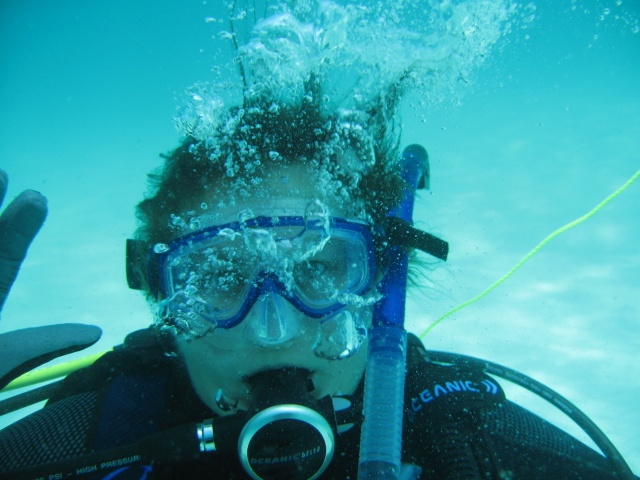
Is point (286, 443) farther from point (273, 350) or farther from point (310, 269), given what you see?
point (310, 269)

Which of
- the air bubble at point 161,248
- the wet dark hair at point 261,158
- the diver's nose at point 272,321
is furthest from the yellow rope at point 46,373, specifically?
the diver's nose at point 272,321

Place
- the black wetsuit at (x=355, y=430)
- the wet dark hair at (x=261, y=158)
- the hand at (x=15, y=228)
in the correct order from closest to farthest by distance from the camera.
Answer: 1. the black wetsuit at (x=355, y=430)
2. the hand at (x=15, y=228)
3. the wet dark hair at (x=261, y=158)

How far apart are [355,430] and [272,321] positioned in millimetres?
837

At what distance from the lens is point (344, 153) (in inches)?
102

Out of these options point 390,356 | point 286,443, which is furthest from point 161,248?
point 390,356

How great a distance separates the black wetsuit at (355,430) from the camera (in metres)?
1.64

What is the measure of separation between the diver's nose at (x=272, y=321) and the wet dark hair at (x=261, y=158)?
2.19ft

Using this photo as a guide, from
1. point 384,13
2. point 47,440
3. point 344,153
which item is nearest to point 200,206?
point 344,153

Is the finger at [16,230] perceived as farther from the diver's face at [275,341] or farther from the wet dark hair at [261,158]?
the diver's face at [275,341]

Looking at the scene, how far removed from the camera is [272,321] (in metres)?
1.96

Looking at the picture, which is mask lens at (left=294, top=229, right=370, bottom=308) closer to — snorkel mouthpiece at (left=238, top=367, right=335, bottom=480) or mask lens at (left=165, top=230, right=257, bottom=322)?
mask lens at (left=165, top=230, right=257, bottom=322)

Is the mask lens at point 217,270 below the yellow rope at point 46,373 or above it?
above

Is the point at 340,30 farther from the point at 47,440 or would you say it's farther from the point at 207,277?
the point at 47,440

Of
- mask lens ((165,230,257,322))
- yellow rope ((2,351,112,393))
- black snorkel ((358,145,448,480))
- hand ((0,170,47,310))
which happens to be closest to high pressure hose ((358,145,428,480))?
black snorkel ((358,145,448,480))
